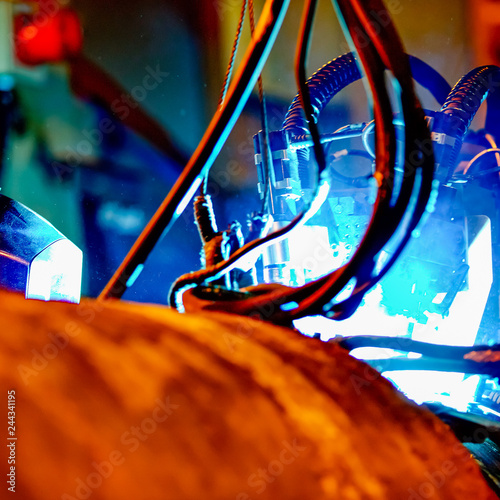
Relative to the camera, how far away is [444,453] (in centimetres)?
62

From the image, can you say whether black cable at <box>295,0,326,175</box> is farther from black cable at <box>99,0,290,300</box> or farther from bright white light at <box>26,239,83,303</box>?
bright white light at <box>26,239,83,303</box>

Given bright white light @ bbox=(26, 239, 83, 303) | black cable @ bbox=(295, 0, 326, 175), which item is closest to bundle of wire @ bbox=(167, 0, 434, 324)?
black cable @ bbox=(295, 0, 326, 175)

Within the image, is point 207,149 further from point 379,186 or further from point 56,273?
point 56,273

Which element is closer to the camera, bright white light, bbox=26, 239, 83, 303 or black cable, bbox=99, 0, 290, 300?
black cable, bbox=99, 0, 290, 300

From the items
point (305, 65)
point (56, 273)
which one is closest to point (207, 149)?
point (305, 65)

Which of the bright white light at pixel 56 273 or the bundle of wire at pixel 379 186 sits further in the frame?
the bright white light at pixel 56 273

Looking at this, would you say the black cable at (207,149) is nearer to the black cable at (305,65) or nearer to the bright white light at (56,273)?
the black cable at (305,65)

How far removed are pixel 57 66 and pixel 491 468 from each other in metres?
1.80

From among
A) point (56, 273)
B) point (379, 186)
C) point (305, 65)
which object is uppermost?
point (305, 65)

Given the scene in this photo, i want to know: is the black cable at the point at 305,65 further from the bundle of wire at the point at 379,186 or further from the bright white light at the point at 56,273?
the bright white light at the point at 56,273

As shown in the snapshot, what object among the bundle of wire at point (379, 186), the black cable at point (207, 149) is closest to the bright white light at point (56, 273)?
the black cable at point (207, 149)

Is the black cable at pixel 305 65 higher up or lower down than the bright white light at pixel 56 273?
higher up

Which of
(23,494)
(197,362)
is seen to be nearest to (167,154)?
(197,362)

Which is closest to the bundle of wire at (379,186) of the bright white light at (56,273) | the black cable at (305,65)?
the black cable at (305,65)
